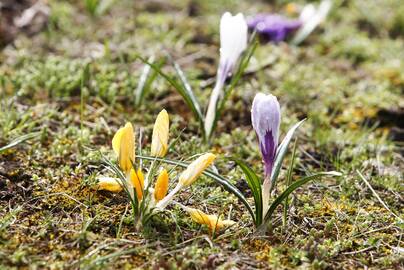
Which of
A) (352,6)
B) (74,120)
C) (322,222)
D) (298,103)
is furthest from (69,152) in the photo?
Result: (352,6)

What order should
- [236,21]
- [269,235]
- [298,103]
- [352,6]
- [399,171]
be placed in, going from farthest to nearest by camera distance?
[352,6]
[298,103]
[399,171]
[236,21]
[269,235]

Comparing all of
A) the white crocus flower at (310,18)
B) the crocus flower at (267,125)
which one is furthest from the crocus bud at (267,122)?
the white crocus flower at (310,18)

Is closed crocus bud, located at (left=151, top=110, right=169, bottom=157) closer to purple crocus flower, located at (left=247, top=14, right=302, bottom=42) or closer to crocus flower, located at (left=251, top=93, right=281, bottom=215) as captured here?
crocus flower, located at (left=251, top=93, right=281, bottom=215)

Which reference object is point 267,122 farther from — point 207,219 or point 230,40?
point 230,40

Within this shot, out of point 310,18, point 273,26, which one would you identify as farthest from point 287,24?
point 310,18

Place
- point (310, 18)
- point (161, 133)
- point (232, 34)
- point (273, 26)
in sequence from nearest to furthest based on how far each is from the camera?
point (161, 133), point (232, 34), point (273, 26), point (310, 18)

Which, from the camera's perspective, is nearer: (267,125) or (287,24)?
(267,125)

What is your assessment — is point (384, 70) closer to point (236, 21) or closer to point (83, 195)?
point (236, 21)
